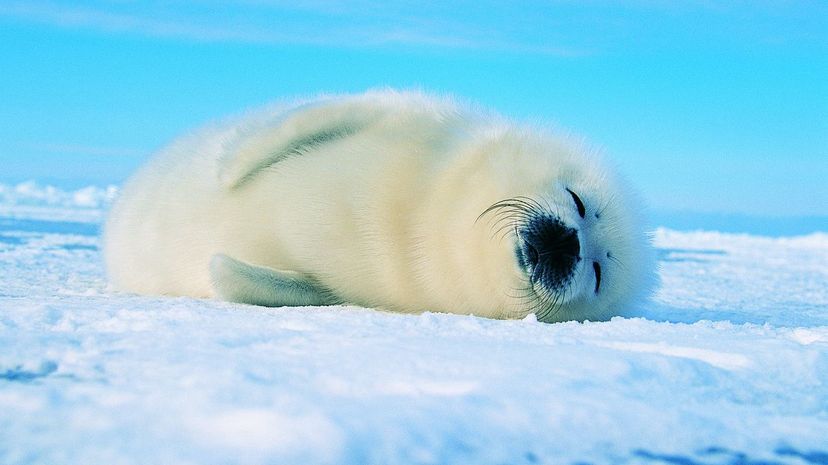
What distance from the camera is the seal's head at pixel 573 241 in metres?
3.16

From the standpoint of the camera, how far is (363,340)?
2332 mm

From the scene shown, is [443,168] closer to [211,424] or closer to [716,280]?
[211,424]

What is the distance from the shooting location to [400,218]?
3705 millimetres

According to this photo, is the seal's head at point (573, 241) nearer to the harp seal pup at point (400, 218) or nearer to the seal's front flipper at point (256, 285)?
the harp seal pup at point (400, 218)

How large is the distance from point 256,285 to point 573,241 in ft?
4.60

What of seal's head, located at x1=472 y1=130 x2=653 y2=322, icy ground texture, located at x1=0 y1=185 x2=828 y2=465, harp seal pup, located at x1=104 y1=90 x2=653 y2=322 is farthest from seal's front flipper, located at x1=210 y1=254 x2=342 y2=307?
seal's head, located at x1=472 y1=130 x2=653 y2=322

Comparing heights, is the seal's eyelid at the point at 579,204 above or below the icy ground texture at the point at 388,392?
above

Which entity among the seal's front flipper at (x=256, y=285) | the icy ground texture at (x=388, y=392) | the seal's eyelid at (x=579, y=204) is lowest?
the icy ground texture at (x=388, y=392)

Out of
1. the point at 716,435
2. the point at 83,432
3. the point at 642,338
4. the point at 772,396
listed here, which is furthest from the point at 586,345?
the point at 83,432

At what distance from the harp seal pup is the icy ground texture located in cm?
49

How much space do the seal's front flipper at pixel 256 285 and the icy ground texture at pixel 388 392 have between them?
79cm

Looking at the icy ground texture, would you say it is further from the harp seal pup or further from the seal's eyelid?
the seal's eyelid

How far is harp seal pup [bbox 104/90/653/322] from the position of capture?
3312 millimetres

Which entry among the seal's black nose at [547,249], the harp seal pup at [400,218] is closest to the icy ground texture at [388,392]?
the seal's black nose at [547,249]
